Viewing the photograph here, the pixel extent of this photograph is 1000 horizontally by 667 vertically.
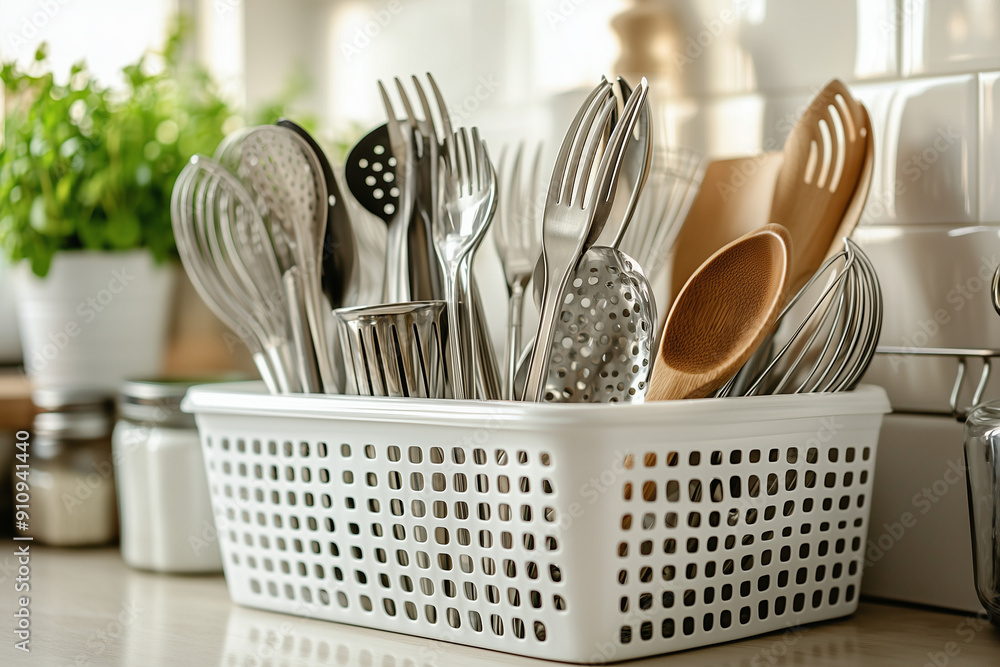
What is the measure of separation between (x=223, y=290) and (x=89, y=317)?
0.23 metres

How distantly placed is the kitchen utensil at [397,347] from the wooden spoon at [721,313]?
0.12 metres

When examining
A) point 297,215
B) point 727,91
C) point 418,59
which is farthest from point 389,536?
point 418,59

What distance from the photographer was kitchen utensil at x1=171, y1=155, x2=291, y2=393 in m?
0.65

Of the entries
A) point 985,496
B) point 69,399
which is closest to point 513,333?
point 985,496

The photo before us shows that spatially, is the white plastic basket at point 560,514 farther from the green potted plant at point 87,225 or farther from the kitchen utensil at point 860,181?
the green potted plant at point 87,225

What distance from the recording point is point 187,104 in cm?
97

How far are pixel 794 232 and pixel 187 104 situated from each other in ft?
2.00

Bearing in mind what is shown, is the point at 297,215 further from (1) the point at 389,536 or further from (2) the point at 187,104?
(2) the point at 187,104

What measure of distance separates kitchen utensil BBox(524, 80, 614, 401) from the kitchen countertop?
0.54 feet

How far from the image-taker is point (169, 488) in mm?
741

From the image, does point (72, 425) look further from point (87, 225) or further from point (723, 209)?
point (723, 209)

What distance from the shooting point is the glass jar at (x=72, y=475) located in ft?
2.72

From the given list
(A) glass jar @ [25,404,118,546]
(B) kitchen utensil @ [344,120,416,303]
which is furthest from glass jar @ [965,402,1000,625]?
(A) glass jar @ [25,404,118,546]

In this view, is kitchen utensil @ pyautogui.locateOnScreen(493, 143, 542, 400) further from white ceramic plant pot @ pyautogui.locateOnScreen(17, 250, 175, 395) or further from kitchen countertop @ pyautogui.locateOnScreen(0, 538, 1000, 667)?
white ceramic plant pot @ pyautogui.locateOnScreen(17, 250, 175, 395)
